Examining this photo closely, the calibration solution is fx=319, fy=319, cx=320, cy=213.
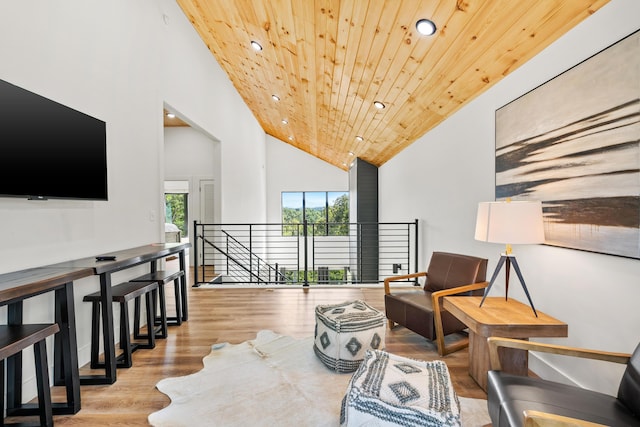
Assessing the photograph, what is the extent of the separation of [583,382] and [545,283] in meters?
0.61

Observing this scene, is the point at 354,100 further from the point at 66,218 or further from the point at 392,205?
the point at 66,218

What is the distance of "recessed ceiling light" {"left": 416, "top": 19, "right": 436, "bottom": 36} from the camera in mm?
Result: 2287

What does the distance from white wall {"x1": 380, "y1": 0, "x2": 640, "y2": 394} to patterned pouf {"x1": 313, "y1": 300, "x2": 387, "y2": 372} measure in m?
1.17

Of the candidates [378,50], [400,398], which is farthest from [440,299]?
[378,50]

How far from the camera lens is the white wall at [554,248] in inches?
65.1

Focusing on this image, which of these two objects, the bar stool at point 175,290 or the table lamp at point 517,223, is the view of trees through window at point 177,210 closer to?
the bar stool at point 175,290

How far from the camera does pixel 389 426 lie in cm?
145

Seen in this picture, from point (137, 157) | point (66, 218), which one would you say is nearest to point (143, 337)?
point (66, 218)

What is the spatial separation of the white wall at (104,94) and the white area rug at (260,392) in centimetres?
104

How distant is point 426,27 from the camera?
7.68 feet

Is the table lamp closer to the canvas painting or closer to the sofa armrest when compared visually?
the canvas painting

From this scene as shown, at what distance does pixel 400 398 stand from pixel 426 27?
2422 millimetres

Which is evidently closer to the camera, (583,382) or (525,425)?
(525,425)

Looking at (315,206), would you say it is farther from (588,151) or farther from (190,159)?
(588,151)
